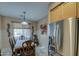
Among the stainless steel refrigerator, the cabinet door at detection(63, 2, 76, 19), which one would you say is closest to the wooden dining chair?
the stainless steel refrigerator

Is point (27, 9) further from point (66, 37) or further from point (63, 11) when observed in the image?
point (66, 37)

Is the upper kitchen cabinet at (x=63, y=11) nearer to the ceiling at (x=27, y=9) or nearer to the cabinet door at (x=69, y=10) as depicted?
the cabinet door at (x=69, y=10)

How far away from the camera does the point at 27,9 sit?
1.79 m

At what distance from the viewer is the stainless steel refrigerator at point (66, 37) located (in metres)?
1.48

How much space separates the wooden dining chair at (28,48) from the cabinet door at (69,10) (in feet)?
2.08

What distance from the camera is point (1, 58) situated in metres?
1.79

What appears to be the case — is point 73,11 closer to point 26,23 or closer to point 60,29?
point 60,29

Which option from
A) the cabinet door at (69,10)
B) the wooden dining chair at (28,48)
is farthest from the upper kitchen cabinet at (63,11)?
the wooden dining chair at (28,48)

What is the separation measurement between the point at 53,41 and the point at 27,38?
38 cm

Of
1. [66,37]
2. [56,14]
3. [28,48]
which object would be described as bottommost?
[28,48]

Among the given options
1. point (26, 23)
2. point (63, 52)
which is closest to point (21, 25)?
point (26, 23)

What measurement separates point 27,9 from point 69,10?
0.60 meters

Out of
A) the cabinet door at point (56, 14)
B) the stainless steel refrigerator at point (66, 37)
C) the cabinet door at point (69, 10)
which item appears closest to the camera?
the stainless steel refrigerator at point (66, 37)

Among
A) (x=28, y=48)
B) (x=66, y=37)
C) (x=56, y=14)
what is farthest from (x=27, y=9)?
(x=66, y=37)
